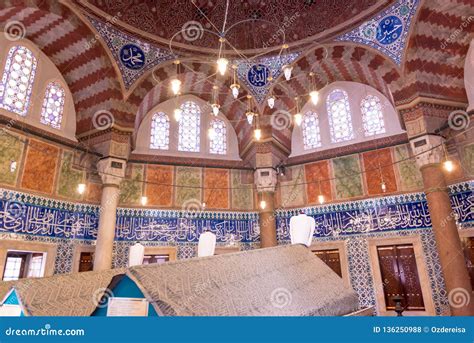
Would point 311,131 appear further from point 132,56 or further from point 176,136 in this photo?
point 132,56

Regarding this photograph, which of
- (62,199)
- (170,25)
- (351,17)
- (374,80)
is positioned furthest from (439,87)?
(62,199)

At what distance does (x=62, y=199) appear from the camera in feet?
28.7

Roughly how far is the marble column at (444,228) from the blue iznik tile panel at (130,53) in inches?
297

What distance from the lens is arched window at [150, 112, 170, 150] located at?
10.8 metres

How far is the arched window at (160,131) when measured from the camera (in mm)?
10750

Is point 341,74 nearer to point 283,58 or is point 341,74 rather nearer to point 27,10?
point 283,58

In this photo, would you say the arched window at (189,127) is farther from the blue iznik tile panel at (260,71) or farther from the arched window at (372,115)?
the arched window at (372,115)

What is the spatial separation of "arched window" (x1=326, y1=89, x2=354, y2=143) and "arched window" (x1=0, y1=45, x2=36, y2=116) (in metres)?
9.12

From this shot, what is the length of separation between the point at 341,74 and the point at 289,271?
33.7 feet

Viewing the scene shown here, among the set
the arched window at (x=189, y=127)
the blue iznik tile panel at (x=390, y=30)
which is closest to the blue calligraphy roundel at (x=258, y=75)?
the arched window at (x=189, y=127)

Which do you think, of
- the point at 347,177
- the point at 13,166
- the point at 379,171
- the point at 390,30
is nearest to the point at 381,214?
the point at 379,171

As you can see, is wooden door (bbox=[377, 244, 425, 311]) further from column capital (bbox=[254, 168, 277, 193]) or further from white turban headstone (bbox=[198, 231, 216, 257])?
white turban headstone (bbox=[198, 231, 216, 257])

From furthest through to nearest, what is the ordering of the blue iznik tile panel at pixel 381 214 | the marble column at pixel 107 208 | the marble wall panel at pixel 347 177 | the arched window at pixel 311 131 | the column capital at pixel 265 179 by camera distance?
the arched window at pixel 311 131 → the column capital at pixel 265 179 → the marble wall panel at pixel 347 177 → the marble column at pixel 107 208 → the blue iznik tile panel at pixel 381 214

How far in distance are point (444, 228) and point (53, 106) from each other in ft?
34.9
